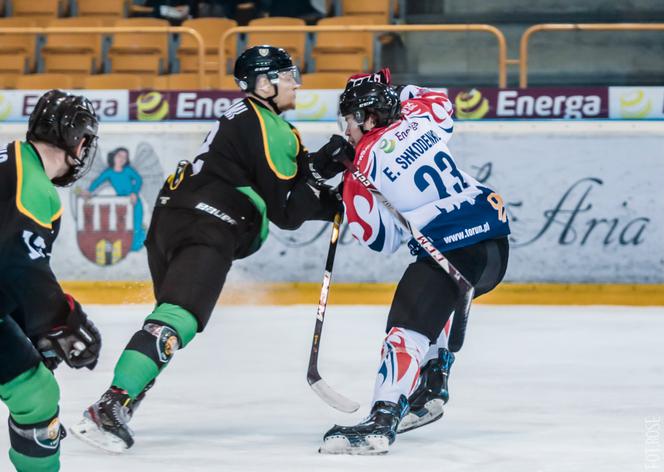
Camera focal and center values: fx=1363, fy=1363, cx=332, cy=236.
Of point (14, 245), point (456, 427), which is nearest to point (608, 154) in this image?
point (456, 427)

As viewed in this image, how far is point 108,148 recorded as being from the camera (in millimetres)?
9031

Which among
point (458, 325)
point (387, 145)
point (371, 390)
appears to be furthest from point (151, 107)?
point (387, 145)

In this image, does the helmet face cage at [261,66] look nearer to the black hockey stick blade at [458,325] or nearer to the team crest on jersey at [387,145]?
the team crest on jersey at [387,145]

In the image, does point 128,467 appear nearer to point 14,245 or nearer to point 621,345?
point 14,245

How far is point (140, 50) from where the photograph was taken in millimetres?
10656

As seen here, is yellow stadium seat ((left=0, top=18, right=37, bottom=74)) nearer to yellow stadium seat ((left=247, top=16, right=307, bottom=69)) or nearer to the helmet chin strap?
yellow stadium seat ((left=247, top=16, right=307, bottom=69))

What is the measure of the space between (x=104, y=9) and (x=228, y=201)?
6928 mm

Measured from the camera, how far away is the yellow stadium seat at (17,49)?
34.9 feet

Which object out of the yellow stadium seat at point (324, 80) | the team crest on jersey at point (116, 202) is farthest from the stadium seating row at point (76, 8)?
the team crest on jersey at point (116, 202)

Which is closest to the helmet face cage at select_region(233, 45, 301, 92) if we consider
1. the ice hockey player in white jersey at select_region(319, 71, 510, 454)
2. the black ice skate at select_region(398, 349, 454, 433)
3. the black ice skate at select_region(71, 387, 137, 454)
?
the ice hockey player in white jersey at select_region(319, 71, 510, 454)

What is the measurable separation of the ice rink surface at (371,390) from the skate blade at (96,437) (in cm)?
3

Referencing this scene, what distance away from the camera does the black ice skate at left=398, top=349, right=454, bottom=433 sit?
480 centimetres

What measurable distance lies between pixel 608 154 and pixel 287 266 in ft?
7.20

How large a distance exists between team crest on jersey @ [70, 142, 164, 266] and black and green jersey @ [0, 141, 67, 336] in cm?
564
